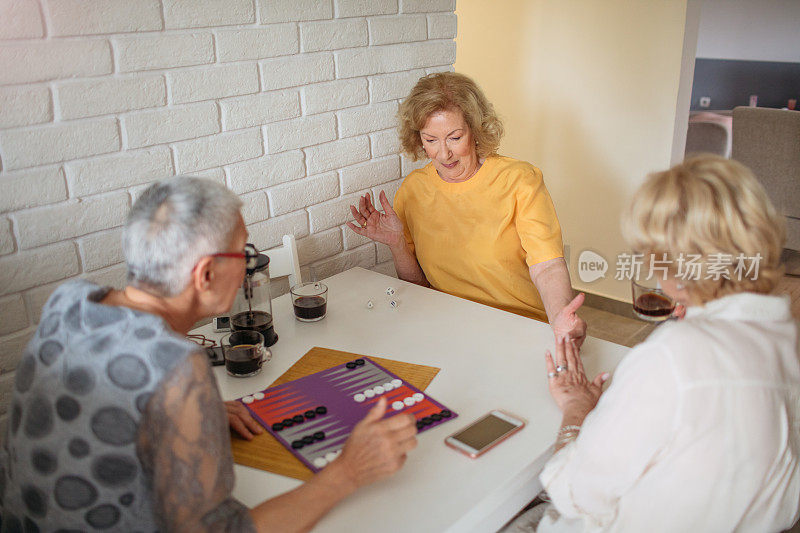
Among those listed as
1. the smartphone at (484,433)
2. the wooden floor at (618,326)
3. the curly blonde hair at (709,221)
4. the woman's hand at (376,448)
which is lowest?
the wooden floor at (618,326)

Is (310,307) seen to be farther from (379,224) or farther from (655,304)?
(655,304)

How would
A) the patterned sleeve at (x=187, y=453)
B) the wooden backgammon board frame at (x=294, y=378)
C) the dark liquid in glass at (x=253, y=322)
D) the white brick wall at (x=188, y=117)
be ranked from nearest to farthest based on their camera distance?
the patterned sleeve at (x=187, y=453) → the wooden backgammon board frame at (x=294, y=378) → the white brick wall at (x=188, y=117) → the dark liquid in glass at (x=253, y=322)

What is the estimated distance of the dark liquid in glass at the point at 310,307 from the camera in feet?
5.99

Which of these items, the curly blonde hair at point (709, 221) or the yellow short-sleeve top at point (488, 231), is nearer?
→ the curly blonde hair at point (709, 221)

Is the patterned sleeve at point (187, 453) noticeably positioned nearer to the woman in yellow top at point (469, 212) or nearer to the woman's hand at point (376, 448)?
the woman's hand at point (376, 448)

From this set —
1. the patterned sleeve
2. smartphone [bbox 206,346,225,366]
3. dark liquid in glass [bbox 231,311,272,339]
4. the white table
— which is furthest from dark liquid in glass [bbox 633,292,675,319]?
the patterned sleeve

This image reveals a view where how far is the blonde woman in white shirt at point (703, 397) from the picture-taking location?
104 centimetres

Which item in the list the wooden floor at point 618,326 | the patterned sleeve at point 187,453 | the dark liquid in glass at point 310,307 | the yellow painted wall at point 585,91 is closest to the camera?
the patterned sleeve at point 187,453

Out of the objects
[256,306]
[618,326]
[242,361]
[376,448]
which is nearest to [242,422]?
[242,361]

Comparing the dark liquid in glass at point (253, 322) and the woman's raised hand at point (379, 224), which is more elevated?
the woman's raised hand at point (379, 224)

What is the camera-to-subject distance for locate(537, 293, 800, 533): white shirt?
1.04m

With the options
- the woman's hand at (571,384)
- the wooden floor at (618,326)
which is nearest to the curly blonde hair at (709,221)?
the woman's hand at (571,384)

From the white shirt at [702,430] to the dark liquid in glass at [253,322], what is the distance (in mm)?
855

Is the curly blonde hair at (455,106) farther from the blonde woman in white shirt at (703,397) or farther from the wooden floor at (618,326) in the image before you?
the wooden floor at (618,326)
